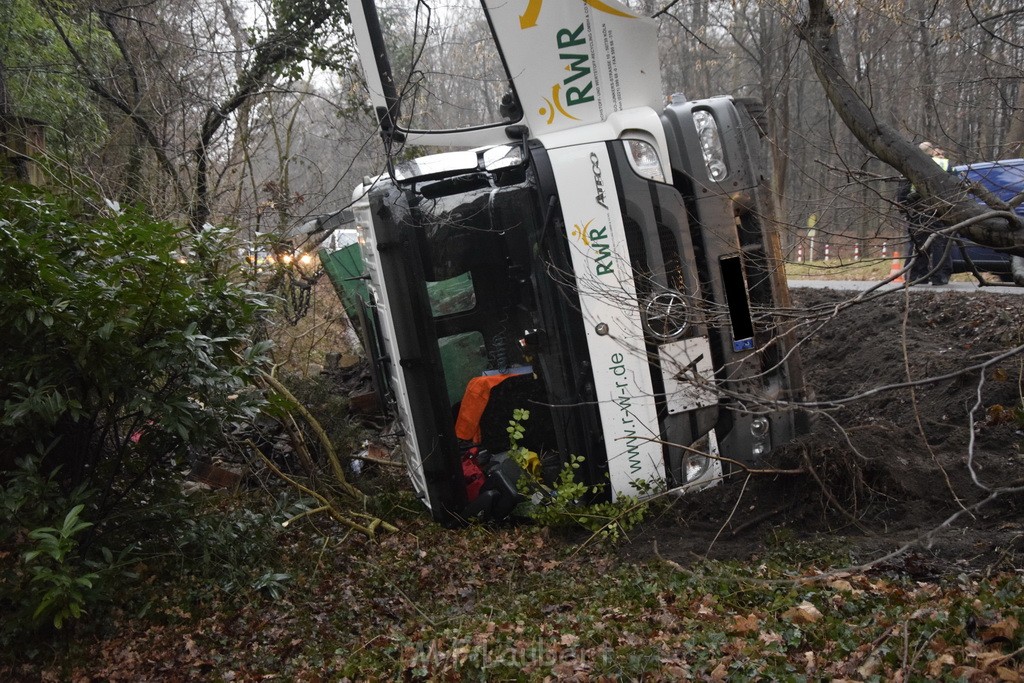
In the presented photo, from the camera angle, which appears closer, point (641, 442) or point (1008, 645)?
point (1008, 645)

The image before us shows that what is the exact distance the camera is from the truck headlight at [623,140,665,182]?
5.31 m

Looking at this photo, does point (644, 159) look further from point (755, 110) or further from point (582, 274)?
point (755, 110)

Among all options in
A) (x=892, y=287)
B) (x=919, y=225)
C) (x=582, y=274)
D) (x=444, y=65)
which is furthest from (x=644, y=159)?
(x=892, y=287)

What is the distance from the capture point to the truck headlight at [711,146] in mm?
5320

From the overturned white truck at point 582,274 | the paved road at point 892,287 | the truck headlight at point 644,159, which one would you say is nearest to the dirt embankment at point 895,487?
the overturned white truck at point 582,274

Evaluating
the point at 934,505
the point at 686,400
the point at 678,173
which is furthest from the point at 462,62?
the point at 934,505

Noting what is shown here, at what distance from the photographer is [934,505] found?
508 centimetres

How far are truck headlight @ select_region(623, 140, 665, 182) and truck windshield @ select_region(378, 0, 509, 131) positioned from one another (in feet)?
3.91

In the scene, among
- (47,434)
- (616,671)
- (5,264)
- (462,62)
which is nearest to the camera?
(616,671)

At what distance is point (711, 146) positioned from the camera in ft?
17.6

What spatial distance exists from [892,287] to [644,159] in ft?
12.2

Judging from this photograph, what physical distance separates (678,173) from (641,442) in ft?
5.49

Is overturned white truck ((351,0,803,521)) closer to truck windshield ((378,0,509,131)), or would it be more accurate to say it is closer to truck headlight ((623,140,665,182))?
truck headlight ((623,140,665,182))

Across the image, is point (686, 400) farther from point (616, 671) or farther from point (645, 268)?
point (616, 671)
